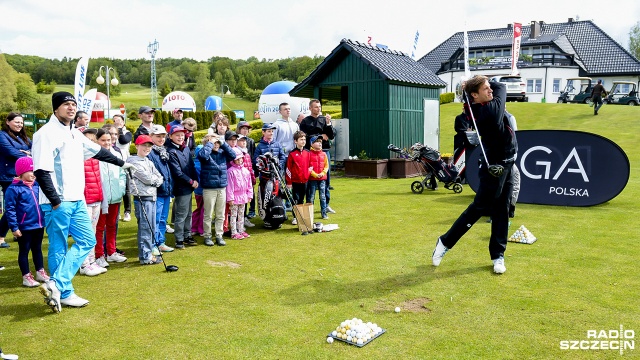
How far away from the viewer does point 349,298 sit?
15.6ft

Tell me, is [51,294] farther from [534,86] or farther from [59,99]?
[534,86]

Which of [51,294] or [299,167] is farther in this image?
[299,167]

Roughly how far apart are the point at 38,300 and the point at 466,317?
4.27 m

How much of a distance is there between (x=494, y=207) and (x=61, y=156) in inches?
177

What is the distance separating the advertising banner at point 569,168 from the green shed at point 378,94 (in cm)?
588

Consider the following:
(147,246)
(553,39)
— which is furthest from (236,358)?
(553,39)

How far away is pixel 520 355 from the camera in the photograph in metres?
3.50

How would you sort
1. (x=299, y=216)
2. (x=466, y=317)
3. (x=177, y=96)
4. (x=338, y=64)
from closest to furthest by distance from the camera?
(x=466, y=317) → (x=299, y=216) → (x=338, y=64) → (x=177, y=96)

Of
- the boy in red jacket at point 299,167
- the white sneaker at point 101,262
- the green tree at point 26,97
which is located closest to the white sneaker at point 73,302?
the white sneaker at point 101,262

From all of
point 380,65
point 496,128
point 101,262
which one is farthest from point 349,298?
point 380,65

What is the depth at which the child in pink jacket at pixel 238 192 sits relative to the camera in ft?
24.2

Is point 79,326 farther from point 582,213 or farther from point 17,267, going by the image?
point 582,213

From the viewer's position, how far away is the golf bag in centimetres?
809

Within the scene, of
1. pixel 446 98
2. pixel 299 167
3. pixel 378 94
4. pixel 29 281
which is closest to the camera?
pixel 29 281
